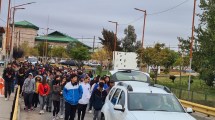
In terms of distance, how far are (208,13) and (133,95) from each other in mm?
36636

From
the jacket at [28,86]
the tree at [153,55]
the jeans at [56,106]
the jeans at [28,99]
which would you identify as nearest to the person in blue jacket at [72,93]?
the jeans at [56,106]

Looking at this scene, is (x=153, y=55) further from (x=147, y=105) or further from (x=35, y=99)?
(x=147, y=105)

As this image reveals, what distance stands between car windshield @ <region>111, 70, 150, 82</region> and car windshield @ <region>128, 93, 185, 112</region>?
9350 mm

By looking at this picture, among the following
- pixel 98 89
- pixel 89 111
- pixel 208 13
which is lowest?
pixel 89 111

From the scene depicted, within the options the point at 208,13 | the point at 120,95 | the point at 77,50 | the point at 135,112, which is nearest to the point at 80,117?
the point at 120,95

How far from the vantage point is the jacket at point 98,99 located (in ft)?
48.8

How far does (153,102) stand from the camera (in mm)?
10719

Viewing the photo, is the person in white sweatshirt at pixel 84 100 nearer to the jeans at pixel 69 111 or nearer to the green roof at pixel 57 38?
the jeans at pixel 69 111

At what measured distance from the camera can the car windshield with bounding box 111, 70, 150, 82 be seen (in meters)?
20.6

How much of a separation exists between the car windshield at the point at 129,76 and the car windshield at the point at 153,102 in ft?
30.7

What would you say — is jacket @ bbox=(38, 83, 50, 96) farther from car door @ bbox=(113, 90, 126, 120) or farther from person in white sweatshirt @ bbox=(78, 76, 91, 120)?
car door @ bbox=(113, 90, 126, 120)

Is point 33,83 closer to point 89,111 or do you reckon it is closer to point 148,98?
point 89,111

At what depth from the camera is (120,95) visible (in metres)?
11.7

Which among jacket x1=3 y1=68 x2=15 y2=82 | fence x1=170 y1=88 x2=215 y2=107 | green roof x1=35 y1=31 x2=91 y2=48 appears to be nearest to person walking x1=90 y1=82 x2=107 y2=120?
jacket x1=3 y1=68 x2=15 y2=82
